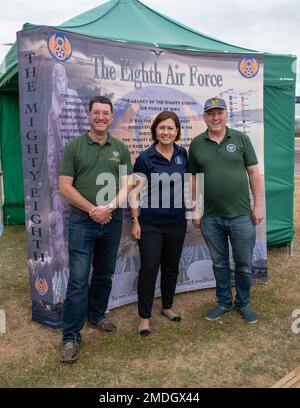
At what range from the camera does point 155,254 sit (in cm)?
312

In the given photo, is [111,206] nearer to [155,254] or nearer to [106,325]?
[155,254]

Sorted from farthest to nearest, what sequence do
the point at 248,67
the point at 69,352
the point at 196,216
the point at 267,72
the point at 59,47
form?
the point at 267,72 → the point at 248,67 → the point at 196,216 → the point at 59,47 → the point at 69,352

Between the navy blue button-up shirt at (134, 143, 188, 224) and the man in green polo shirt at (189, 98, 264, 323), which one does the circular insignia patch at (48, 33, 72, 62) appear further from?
the man in green polo shirt at (189, 98, 264, 323)

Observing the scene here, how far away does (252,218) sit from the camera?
11.1ft

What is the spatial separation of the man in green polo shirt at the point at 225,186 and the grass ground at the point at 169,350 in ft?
1.57

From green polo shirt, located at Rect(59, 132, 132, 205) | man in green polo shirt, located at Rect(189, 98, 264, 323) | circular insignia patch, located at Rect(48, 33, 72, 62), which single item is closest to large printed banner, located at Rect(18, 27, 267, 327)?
circular insignia patch, located at Rect(48, 33, 72, 62)

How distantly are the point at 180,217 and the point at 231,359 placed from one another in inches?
41.2

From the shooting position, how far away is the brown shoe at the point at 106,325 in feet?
10.9

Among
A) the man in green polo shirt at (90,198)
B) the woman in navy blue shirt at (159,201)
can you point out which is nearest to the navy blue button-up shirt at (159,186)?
the woman in navy blue shirt at (159,201)

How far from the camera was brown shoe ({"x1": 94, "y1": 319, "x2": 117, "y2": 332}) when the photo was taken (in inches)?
131

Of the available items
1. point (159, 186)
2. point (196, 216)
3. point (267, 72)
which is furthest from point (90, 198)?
point (267, 72)

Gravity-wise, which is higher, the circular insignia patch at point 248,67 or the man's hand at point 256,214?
the circular insignia patch at point 248,67

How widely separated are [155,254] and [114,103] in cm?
124

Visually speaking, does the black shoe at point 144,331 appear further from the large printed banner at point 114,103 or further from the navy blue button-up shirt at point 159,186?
the navy blue button-up shirt at point 159,186
